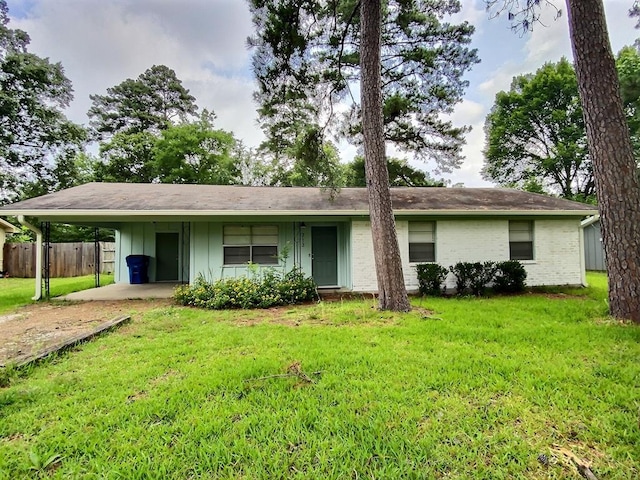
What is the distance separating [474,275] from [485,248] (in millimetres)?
1177

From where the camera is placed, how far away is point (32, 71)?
17.3m

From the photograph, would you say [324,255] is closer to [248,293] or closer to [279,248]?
[279,248]

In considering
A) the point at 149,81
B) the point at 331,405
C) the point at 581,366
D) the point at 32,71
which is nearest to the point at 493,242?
the point at 581,366

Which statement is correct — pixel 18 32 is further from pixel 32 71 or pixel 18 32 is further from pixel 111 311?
pixel 111 311

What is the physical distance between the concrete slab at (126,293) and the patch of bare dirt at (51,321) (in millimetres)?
579

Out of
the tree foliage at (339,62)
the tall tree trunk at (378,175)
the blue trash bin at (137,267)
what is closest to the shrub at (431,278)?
the tall tree trunk at (378,175)

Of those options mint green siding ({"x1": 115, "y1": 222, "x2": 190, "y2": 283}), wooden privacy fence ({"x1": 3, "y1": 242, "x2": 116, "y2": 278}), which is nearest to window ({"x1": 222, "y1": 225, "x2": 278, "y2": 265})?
mint green siding ({"x1": 115, "y1": 222, "x2": 190, "y2": 283})

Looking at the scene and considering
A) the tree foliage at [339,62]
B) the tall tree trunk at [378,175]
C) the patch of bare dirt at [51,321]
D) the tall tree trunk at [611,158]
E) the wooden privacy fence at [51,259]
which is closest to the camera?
the patch of bare dirt at [51,321]

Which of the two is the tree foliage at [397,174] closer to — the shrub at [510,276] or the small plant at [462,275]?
the small plant at [462,275]

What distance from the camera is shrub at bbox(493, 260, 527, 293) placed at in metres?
8.70

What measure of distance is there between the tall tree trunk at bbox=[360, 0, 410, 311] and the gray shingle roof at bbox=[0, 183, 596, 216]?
2.19 m

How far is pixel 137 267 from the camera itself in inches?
429

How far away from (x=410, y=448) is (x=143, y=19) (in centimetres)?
1444

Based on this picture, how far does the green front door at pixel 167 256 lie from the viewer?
1123 cm
